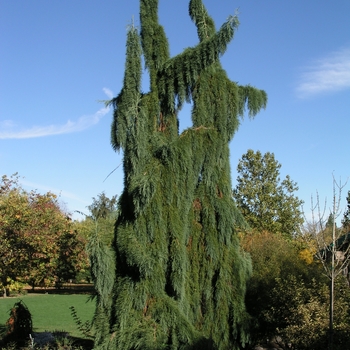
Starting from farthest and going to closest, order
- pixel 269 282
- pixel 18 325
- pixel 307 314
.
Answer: pixel 269 282
pixel 18 325
pixel 307 314

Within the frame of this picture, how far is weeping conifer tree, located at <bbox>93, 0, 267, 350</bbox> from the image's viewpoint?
23.7 feet

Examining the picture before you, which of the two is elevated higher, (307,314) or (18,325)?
(307,314)

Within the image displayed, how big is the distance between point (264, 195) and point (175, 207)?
2734 cm

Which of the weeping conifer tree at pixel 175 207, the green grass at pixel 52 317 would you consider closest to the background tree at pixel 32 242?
the green grass at pixel 52 317

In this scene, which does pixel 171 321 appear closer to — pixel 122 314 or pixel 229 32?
pixel 122 314

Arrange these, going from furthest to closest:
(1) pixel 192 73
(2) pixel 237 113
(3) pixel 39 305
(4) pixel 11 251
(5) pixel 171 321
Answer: (3) pixel 39 305 → (4) pixel 11 251 → (2) pixel 237 113 → (1) pixel 192 73 → (5) pixel 171 321

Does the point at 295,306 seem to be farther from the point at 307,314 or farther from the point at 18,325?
the point at 18,325

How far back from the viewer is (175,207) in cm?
777

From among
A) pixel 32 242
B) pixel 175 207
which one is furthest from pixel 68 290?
pixel 175 207

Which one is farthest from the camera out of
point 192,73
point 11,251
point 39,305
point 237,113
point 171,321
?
point 39,305

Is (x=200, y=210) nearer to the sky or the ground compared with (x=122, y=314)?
nearer to the sky

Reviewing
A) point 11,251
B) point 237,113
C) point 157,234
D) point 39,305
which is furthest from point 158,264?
point 39,305

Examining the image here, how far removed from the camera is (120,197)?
27.3 ft

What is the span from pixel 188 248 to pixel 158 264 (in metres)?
0.99
